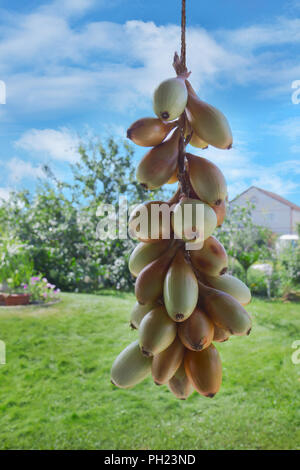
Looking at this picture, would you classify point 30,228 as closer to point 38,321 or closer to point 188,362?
point 38,321

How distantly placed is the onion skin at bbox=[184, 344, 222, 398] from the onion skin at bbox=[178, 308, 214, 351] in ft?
0.08

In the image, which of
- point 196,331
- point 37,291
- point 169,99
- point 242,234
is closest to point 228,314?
point 196,331

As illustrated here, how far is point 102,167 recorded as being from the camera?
8.38m

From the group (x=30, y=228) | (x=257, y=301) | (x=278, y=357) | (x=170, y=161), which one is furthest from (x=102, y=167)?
(x=170, y=161)

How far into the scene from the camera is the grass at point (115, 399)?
221 cm

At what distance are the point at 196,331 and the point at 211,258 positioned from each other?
96 mm

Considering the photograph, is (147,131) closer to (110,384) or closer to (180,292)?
(180,292)

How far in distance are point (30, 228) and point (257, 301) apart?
4.19m

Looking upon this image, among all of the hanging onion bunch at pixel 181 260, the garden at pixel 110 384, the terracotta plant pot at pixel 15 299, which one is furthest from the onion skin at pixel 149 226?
the terracotta plant pot at pixel 15 299

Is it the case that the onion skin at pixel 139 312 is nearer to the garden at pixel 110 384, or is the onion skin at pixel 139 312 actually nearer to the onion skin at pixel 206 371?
the onion skin at pixel 206 371

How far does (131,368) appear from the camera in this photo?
489mm

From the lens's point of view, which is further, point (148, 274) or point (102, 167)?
point (102, 167)

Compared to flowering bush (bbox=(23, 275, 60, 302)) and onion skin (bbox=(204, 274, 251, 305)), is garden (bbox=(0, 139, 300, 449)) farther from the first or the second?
onion skin (bbox=(204, 274, 251, 305))

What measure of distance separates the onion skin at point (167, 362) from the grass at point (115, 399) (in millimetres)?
1954
